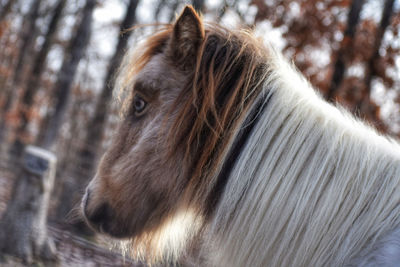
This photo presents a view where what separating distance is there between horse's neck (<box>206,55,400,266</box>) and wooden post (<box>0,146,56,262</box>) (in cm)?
285

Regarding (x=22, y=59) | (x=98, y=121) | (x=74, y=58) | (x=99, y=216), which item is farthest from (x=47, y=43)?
(x=99, y=216)

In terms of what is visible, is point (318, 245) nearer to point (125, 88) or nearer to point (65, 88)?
point (125, 88)

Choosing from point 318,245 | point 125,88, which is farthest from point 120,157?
point 318,245

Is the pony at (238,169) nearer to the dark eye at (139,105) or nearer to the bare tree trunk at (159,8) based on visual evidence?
the dark eye at (139,105)

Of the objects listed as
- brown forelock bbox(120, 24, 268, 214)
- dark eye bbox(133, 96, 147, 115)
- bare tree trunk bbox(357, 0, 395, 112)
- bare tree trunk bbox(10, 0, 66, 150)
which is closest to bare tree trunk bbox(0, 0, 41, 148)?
bare tree trunk bbox(10, 0, 66, 150)

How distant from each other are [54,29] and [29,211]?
14775mm

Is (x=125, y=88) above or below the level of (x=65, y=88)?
above

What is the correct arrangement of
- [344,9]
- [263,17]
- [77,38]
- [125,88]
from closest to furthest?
1. [125,88]
2. [77,38]
3. [263,17]
4. [344,9]

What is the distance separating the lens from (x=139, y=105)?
1784 mm

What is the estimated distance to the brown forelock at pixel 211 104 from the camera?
1.54 metres

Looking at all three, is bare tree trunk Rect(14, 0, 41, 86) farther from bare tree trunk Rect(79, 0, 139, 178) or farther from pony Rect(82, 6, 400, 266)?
pony Rect(82, 6, 400, 266)

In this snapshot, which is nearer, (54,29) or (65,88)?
(65,88)

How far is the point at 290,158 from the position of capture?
1.49 m

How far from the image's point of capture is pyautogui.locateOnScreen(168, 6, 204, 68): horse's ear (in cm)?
159
